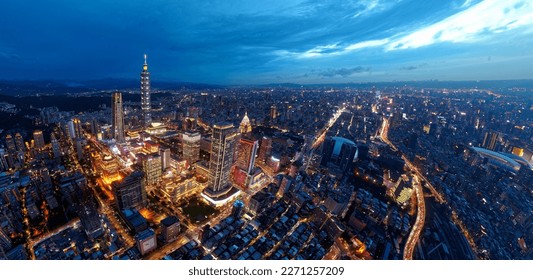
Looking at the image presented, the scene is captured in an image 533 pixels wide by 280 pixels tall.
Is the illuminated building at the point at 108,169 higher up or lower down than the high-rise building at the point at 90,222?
higher up

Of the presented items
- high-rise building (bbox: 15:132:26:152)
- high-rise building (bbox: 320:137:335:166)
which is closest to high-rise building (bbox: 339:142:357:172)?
high-rise building (bbox: 320:137:335:166)

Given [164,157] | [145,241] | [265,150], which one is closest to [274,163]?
[265,150]

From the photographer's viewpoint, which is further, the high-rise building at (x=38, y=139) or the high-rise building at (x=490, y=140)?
the high-rise building at (x=490, y=140)

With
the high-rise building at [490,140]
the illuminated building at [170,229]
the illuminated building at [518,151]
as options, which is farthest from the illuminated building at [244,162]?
the high-rise building at [490,140]

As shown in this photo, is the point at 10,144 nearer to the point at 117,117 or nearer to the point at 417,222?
the point at 117,117

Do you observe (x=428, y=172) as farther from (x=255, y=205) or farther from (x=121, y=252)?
(x=121, y=252)

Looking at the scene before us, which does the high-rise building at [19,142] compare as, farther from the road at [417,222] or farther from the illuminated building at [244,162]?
the road at [417,222]

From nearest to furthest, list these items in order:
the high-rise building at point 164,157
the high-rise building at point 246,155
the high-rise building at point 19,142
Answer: the high-rise building at point 246,155 → the high-rise building at point 164,157 → the high-rise building at point 19,142

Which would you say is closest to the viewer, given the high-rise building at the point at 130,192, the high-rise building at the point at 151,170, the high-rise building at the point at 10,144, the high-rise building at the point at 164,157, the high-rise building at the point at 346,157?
the high-rise building at the point at 130,192
